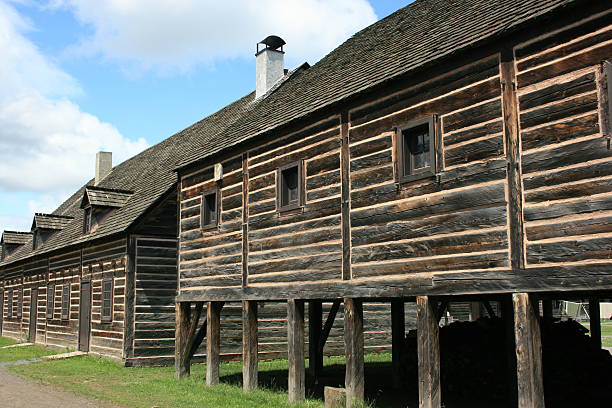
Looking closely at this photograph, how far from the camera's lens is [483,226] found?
862 centimetres

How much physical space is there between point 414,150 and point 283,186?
3.59 m

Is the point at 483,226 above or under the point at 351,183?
under

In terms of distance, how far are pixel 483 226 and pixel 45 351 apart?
68.8 ft

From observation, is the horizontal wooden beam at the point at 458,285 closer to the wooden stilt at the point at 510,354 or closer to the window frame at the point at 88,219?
the wooden stilt at the point at 510,354

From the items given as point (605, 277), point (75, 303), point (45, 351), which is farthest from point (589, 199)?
point (45, 351)

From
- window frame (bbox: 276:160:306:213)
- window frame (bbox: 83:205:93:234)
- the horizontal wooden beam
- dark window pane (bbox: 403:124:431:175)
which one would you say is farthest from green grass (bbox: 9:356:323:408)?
window frame (bbox: 83:205:93:234)

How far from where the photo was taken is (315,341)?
15.8 metres

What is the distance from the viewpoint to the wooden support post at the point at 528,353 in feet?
25.5

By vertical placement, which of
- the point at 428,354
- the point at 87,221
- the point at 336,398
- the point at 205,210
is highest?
the point at 87,221

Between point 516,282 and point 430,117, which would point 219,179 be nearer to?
point 430,117

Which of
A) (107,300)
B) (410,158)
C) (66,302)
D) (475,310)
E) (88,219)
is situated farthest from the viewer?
(66,302)

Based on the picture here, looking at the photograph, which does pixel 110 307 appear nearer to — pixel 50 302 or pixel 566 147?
pixel 50 302

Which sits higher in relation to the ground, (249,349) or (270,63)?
(270,63)

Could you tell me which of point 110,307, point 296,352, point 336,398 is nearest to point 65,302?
point 110,307
